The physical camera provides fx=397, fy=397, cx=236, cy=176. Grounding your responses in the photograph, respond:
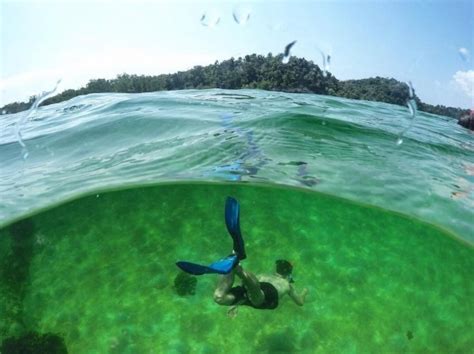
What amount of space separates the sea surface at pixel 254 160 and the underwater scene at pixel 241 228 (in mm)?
62

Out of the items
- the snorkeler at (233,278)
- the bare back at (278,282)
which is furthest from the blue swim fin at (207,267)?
the bare back at (278,282)

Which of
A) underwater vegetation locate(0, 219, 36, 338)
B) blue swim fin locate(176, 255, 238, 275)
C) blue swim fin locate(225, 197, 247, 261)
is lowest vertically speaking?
underwater vegetation locate(0, 219, 36, 338)

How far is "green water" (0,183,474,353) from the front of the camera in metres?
10.8

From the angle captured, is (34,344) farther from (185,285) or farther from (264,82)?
(264,82)

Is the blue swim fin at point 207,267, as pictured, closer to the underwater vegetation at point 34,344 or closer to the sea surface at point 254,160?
the underwater vegetation at point 34,344

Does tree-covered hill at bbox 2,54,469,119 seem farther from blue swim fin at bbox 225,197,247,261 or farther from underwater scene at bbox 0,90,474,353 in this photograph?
blue swim fin at bbox 225,197,247,261

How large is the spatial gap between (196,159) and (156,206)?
91.7 inches

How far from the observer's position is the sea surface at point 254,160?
1331 cm

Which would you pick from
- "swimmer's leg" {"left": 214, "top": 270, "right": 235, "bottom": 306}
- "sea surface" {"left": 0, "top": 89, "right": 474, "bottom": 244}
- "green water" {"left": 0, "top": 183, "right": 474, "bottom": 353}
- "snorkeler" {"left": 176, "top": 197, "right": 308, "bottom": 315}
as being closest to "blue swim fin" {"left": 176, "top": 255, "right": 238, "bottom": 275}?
"snorkeler" {"left": 176, "top": 197, "right": 308, "bottom": 315}

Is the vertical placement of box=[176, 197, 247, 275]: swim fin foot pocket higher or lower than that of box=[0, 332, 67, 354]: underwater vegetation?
higher

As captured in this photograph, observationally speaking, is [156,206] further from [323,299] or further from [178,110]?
[323,299]

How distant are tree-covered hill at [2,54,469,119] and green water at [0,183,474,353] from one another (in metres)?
14.6

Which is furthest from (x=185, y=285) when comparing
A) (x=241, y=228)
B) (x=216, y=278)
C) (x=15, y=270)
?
(x=15, y=270)

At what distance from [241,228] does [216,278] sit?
216cm
